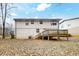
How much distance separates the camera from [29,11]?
3.70 metres

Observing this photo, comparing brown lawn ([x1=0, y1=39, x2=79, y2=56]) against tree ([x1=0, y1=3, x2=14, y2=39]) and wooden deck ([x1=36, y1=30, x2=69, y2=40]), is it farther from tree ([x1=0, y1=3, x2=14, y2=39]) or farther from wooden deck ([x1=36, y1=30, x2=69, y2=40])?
tree ([x1=0, y1=3, x2=14, y2=39])

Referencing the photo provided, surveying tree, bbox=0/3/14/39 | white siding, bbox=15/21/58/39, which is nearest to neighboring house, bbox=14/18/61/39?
white siding, bbox=15/21/58/39

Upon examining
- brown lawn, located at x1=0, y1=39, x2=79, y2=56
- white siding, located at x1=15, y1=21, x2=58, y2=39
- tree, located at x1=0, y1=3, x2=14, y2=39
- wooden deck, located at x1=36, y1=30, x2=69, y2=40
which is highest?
tree, located at x1=0, y1=3, x2=14, y2=39

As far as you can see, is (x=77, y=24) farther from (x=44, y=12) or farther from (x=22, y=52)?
(x=22, y=52)

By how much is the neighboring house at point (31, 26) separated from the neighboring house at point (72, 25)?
0.32ft

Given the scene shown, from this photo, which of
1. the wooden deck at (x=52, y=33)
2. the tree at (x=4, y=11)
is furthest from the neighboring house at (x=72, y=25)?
the tree at (x=4, y=11)

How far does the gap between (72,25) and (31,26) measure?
0.56 m

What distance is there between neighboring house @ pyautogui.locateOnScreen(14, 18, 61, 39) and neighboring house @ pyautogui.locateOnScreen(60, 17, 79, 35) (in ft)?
0.32

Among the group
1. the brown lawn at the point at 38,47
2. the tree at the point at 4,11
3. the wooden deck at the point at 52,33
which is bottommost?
the brown lawn at the point at 38,47

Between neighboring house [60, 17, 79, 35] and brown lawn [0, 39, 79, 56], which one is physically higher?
Result: neighboring house [60, 17, 79, 35]

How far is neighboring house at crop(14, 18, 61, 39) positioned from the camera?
369 centimetres

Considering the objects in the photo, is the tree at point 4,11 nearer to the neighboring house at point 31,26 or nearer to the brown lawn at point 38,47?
the neighboring house at point 31,26

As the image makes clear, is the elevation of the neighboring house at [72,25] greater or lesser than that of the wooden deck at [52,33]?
greater

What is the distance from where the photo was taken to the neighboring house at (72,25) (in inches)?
145
